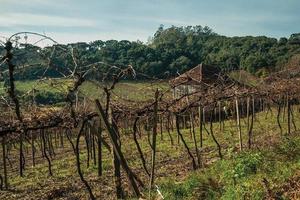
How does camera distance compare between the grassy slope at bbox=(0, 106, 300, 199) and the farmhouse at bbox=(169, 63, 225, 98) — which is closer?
the grassy slope at bbox=(0, 106, 300, 199)

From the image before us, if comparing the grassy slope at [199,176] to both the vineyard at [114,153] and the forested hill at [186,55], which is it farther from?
the forested hill at [186,55]

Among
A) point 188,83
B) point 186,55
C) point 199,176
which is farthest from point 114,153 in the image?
point 186,55

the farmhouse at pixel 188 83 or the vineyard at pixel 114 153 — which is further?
the farmhouse at pixel 188 83

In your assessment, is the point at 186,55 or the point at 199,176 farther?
the point at 186,55

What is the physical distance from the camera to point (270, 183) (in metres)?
8.81

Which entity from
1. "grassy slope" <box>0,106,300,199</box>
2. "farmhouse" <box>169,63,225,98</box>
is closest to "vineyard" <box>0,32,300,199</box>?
"grassy slope" <box>0,106,300,199</box>

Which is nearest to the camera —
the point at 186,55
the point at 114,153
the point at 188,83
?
the point at 114,153

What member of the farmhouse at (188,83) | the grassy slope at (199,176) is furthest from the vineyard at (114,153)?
the farmhouse at (188,83)

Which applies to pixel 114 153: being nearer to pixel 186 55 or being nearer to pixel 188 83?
pixel 188 83

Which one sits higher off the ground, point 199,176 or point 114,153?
point 114,153

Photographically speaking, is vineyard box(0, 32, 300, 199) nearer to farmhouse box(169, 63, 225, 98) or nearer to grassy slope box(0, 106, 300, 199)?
grassy slope box(0, 106, 300, 199)

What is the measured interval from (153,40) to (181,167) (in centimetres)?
11518

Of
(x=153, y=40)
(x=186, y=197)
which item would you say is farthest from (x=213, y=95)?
(x=153, y=40)

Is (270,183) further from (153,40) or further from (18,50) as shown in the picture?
(153,40)
